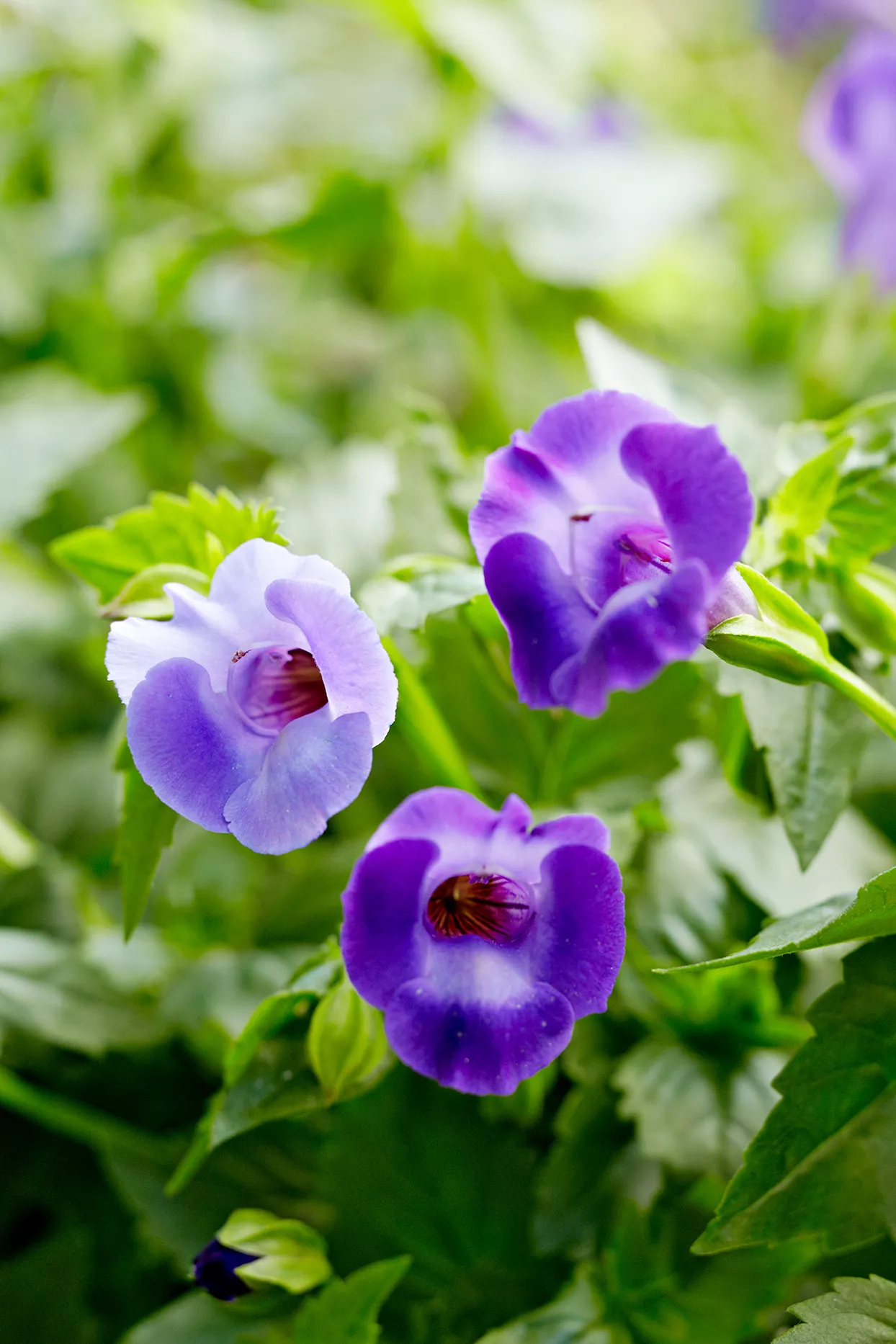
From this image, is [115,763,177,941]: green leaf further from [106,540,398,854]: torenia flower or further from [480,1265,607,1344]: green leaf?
[480,1265,607,1344]: green leaf

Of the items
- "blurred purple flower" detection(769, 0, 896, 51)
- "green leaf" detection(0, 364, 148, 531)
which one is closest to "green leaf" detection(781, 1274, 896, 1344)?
"green leaf" detection(0, 364, 148, 531)

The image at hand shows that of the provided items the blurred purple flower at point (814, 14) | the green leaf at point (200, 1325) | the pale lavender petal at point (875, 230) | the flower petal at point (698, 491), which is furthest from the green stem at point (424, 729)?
the blurred purple flower at point (814, 14)

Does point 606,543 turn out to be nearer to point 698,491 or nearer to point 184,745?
point 698,491

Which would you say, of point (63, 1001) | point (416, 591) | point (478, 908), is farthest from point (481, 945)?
point (63, 1001)

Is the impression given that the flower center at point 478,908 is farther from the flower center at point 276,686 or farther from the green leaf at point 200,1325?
the green leaf at point 200,1325

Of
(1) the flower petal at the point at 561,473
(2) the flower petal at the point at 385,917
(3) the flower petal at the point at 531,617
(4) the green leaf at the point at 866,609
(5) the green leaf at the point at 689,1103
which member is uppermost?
(1) the flower petal at the point at 561,473

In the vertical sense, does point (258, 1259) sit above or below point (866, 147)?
below

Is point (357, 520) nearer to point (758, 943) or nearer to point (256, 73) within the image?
point (758, 943)
